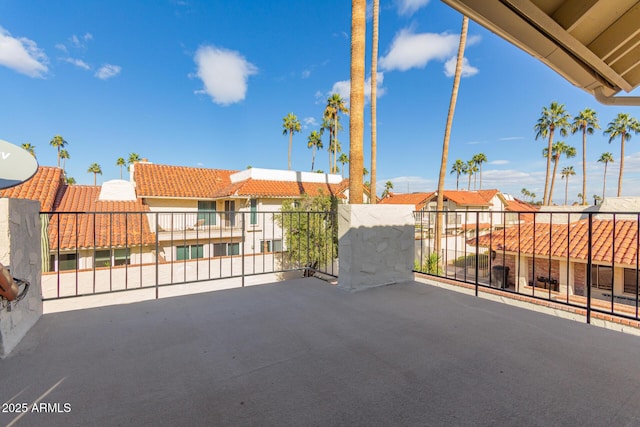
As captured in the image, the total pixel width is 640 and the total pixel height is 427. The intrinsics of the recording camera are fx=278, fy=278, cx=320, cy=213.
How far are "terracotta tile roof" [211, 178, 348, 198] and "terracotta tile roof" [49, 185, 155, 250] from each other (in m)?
4.58

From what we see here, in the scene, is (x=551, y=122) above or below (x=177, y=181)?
above

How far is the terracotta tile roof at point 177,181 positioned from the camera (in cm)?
1575

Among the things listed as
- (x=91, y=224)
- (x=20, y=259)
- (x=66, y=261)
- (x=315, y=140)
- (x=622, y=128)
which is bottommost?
(x=66, y=261)

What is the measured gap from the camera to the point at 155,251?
8586mm

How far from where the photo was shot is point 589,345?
229cm

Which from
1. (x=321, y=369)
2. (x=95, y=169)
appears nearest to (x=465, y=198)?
(x=321, y=369)

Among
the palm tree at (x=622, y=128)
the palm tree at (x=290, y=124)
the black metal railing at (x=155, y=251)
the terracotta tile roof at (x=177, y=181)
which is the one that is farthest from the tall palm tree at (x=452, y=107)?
the palm tree at (x=622, y=128)

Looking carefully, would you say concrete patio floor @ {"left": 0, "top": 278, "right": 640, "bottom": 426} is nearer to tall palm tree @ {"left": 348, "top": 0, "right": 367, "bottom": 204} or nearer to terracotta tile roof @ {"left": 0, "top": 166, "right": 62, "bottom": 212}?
tall palm tree @ {"left": 348, "top": 0, "right": 367, "bottom": 204}

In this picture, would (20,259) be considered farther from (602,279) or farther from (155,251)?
(602,279)

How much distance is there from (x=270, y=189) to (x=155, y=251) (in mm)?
8927

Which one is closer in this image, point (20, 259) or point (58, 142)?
point (20, 259)

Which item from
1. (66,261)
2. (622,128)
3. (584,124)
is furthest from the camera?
(622,128)

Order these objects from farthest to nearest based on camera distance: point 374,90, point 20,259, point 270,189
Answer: point 270,189 < point 374,90 < point 20,259

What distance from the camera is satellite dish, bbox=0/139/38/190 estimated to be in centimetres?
253
